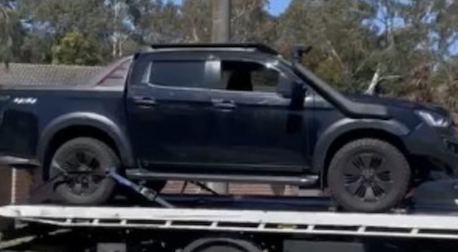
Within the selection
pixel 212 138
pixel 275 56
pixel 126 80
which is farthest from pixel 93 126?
pixel 275 56

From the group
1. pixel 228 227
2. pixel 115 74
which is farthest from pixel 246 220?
pixel 115 74

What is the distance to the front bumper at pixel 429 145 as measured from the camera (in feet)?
30.6

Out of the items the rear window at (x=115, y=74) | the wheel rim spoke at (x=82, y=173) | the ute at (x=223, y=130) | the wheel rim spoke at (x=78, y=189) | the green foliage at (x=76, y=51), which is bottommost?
the green foliage at (x=76, y=51)

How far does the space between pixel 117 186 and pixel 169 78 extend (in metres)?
1.14

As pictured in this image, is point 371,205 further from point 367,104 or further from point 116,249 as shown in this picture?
point 116,249

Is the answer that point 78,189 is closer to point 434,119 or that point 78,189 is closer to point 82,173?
point 82,173

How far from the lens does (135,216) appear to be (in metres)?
9.48

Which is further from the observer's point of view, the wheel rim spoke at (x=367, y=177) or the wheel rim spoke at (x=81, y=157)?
the wheel rim spoke at (x=81, y=157)

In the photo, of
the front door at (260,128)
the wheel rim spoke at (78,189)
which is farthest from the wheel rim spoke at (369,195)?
the wheel rim spoke at (78,189)

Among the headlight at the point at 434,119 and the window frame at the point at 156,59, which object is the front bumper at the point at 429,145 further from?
the window frame at the point at 156,59

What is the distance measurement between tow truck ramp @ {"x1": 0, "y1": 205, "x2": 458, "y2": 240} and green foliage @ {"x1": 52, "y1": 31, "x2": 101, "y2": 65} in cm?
4996

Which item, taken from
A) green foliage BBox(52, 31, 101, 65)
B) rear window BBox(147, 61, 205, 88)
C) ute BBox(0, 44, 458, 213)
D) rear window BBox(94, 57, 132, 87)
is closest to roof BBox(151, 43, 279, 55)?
ute BBox(0, 44, 458, 213)

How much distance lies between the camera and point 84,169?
32.8 ft

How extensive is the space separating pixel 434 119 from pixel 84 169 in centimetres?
334
